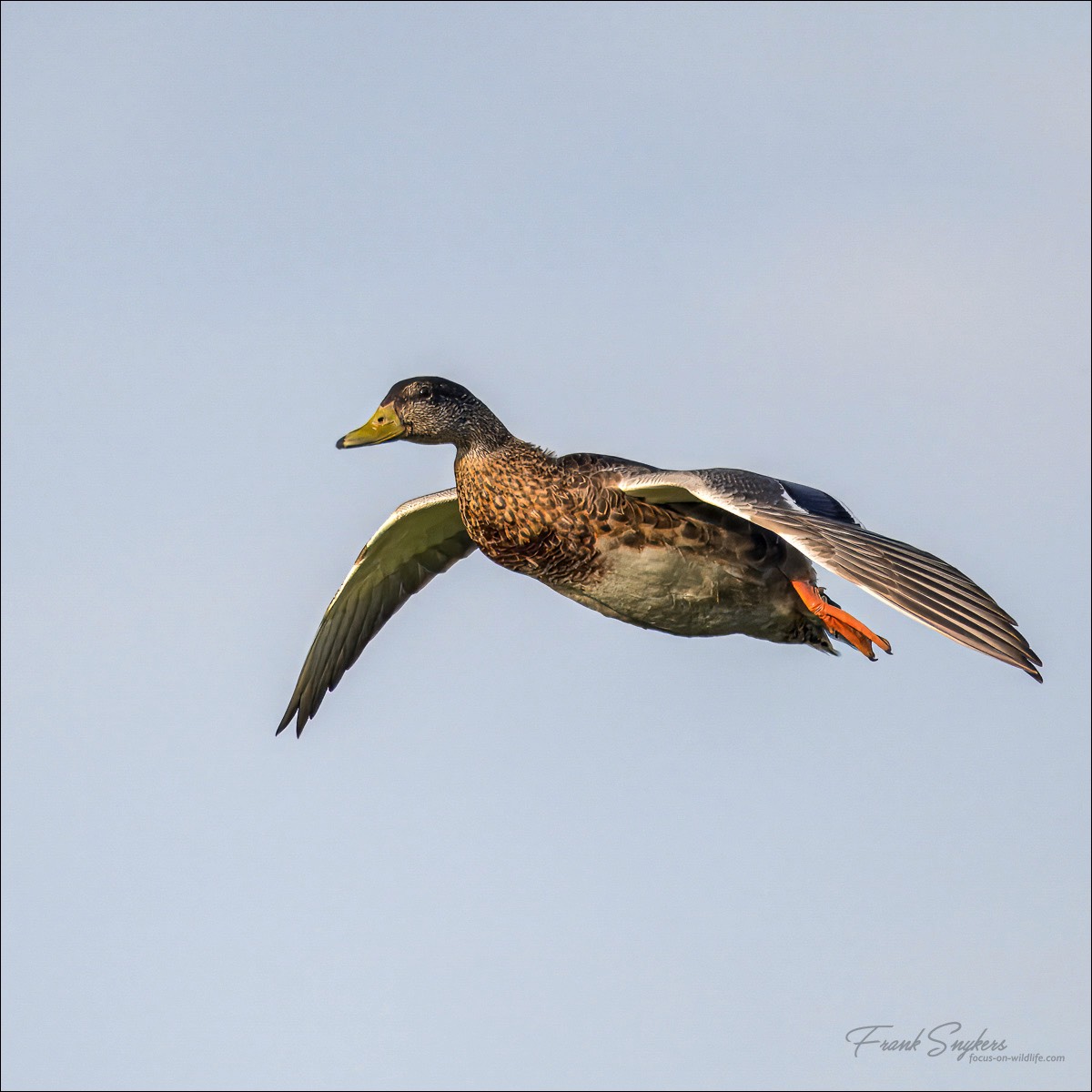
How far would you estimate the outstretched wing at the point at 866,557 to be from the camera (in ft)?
38.5

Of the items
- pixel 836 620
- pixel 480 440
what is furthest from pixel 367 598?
pixel 836 620

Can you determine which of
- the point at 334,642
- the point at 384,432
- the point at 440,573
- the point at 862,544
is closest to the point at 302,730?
the point at 334,642

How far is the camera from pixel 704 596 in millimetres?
14086

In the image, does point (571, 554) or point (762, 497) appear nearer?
point (762, 497)

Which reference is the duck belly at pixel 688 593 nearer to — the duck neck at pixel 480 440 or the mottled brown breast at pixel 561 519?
the mottled brown breast at pixel 561 519

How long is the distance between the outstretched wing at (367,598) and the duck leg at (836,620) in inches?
141

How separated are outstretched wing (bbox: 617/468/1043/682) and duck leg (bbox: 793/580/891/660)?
71 centimetres

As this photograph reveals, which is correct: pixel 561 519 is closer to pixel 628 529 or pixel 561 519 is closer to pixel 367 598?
pixel 628 529

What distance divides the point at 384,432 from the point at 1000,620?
505 cm

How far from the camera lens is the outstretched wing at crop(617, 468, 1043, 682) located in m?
11.7

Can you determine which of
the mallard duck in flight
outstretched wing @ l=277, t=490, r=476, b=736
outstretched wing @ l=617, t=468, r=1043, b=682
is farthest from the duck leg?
outstretched wing @ l=277, t=490, r=476, b=736

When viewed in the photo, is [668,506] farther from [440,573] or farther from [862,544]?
[440,573]

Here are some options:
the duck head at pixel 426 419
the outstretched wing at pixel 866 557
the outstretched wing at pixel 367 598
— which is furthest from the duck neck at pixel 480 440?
the outstretched wing at pixel 367 598

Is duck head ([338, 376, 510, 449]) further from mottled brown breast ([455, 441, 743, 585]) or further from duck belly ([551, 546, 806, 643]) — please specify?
duck belly ([551, 546, 806, 643])
